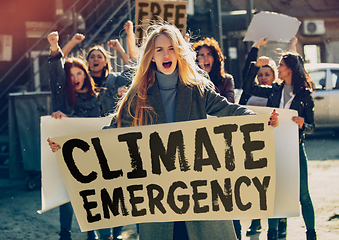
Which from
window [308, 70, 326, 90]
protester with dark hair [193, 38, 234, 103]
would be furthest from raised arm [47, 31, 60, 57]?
window [308, 70, 326, 90]

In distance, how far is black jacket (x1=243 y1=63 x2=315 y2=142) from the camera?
3646 mm

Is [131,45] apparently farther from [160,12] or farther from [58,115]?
[58,115]

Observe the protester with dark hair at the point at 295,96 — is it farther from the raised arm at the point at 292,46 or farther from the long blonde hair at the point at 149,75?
the long blonde hair at the point at 149,75

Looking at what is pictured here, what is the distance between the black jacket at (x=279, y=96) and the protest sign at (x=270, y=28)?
58 cm

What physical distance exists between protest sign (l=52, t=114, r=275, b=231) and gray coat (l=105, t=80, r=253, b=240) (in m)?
0.04

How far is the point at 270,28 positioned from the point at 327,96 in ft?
18.3

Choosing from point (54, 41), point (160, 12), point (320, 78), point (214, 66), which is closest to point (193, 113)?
point (214, 66)

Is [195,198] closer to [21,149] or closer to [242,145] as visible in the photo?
[242,145]

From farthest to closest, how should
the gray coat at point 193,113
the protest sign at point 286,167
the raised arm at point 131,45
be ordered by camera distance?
the raised arm at point 131,45 → the protest sign at point 286,167 → the gray coat at point 193,113

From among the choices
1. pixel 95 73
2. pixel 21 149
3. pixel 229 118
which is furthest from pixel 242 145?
pixel 21 149

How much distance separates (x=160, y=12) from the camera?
464 centimetres

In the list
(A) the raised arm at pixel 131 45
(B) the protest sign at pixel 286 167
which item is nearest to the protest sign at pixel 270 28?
(A) the raised arm at pixel 131 45

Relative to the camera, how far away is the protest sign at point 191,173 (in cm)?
269

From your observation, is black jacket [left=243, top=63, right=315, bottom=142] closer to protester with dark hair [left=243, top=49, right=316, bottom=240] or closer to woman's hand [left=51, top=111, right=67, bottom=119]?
protester with dark hair [left=243, top=49, right=316, bottom=240]
